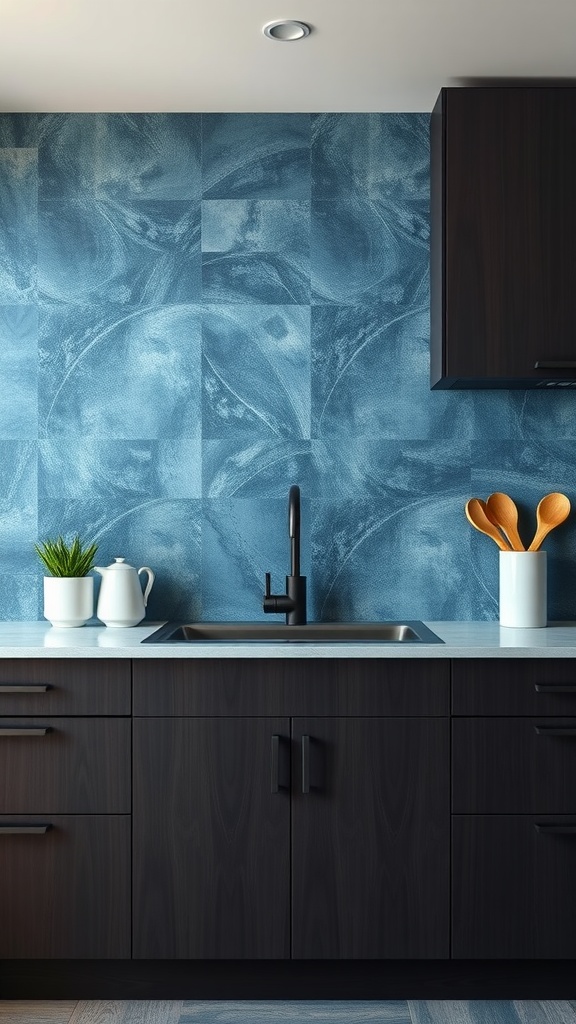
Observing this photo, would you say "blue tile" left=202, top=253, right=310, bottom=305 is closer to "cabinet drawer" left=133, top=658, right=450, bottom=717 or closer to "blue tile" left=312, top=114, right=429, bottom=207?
"blue tile" left=312, top=114, right=429, bottom=207

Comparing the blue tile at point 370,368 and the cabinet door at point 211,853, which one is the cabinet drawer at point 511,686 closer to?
the cabinet door at point 211,853

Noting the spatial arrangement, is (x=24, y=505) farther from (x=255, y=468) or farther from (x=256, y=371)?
(x=256, y=371)

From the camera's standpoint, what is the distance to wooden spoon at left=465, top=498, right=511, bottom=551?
2.82 m

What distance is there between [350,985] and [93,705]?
100 centimetres

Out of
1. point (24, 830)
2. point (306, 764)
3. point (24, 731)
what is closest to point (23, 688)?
point (24, 731)

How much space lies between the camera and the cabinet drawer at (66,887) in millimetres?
2354

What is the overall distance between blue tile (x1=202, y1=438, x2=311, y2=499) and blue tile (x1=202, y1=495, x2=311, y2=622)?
0.03 m

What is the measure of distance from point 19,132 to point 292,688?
1.94 m

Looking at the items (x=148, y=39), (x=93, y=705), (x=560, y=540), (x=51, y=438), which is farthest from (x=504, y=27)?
(x=93, y=705)

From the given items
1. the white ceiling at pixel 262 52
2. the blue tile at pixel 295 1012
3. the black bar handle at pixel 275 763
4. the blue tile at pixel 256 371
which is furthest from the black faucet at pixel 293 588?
the white ceiling at pixel 262 52

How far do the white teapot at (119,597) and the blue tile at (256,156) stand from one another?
3.98 ft

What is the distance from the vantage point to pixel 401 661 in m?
2.35

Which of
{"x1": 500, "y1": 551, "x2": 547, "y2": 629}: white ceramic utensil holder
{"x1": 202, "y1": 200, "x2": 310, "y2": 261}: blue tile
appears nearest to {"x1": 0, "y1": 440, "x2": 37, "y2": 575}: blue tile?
{"x1": 202, "y1": 200, "x2": 310, "y2": 261}: blue tile

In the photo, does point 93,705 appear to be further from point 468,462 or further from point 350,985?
point 468,462
